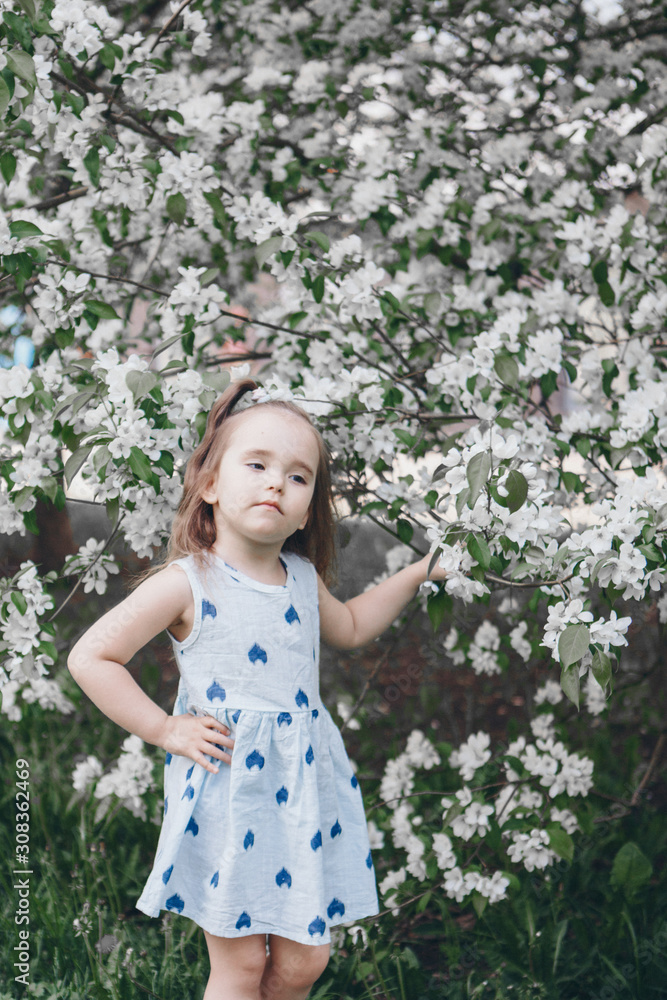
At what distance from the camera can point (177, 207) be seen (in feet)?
7.45

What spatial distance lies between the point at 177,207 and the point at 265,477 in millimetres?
931

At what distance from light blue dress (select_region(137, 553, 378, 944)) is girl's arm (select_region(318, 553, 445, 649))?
198mm

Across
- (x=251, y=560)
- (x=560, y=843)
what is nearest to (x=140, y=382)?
(x=251, y=560)

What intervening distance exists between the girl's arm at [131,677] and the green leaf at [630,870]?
1547mm

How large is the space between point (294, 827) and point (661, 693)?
9.13ft

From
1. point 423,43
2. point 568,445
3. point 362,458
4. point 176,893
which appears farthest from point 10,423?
point 423,43

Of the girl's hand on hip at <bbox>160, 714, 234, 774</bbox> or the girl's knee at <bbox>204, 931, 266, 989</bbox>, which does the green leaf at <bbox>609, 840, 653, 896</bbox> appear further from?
the girl's hand on hip at <bbox>160, 714, 234, 774</bbox>

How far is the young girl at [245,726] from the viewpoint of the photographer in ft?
5.38

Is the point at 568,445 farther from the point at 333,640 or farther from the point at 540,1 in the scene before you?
the point at 540,1

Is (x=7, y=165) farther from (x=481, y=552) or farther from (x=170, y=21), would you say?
(x=481, y=552)

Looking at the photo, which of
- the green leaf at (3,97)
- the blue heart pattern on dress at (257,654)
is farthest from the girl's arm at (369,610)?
the green leaf at (3,97)

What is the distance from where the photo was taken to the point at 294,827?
167 cm

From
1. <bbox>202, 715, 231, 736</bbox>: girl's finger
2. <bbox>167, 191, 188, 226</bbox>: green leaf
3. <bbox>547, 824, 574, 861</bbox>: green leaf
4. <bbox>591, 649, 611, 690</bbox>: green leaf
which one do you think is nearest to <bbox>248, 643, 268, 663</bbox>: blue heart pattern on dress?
<bbox>202, 715, 231, 736</bbox>: girl's finger

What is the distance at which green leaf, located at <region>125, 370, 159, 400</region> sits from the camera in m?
1.75
